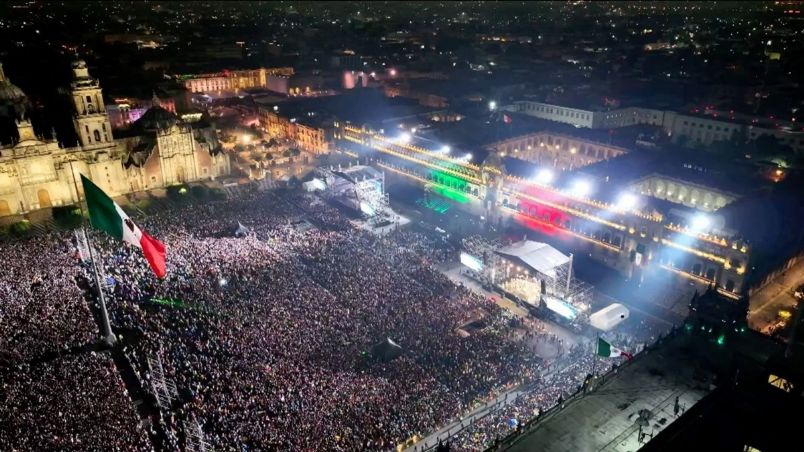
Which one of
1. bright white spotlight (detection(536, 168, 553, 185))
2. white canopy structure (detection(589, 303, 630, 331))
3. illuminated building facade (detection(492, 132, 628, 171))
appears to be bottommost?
white canopy structure (detection(589, 303, 630, 331))

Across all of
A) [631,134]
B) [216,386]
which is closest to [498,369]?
[216,386]

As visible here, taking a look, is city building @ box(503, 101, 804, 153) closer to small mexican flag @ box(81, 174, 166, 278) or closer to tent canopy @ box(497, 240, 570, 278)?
tent canopy @ box(497, 240, 570, 278)

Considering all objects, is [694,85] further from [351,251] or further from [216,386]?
[216,386]

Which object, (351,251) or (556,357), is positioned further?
(351,251)

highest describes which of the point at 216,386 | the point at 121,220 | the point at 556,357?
the point at 121,220

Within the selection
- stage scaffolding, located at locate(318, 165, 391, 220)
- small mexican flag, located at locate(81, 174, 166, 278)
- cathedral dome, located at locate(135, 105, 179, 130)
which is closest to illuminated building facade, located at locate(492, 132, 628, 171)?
stage scaffolding, located at locate(318, 165, 391, 220)
